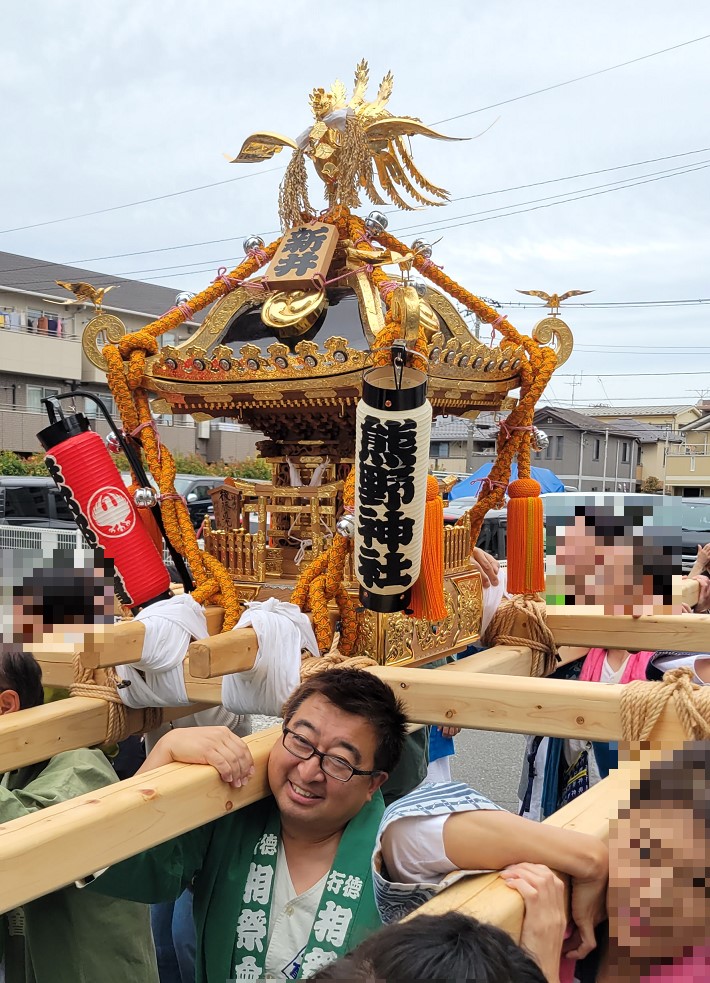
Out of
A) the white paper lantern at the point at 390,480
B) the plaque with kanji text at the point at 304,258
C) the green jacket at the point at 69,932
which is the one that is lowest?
the green jacket at the point at 69,932

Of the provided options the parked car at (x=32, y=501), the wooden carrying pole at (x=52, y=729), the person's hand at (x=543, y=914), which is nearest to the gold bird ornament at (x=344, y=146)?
the wooden carrying pole at (x=52, y=729)

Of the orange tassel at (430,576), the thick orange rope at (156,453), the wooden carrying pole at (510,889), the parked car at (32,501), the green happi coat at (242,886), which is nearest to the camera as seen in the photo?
the wooden carrying pole at (510,889)

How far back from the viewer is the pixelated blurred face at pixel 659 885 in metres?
1.07

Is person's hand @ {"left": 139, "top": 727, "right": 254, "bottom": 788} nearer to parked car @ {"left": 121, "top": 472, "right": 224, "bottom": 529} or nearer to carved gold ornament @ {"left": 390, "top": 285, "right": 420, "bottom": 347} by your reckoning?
carved gold ornament @ {"left": 390, "top": 285, "right": 420, "bottom": 347}

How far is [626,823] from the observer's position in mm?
1156

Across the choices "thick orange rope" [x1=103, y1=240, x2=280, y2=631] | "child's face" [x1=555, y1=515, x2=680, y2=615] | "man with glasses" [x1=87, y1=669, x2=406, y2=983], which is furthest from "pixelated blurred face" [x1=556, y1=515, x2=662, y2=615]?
"man with glasses" [x1=87, y1=669, x2=406, y2=983]

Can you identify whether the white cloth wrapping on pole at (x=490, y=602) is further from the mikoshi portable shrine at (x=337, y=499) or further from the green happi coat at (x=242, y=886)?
the green happi coat at (x=242, y=886)

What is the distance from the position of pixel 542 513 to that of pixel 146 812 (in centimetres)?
205

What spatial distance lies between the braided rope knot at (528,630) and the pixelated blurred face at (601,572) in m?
0.31

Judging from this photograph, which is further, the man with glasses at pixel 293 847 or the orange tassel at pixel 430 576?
the orange tassel at pixel 430 576

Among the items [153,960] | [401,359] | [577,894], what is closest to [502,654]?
[401,359]

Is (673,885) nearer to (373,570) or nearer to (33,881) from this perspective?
(33,881)

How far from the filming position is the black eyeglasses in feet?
4.95

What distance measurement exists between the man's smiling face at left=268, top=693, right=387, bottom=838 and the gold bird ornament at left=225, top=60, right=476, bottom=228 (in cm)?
206
